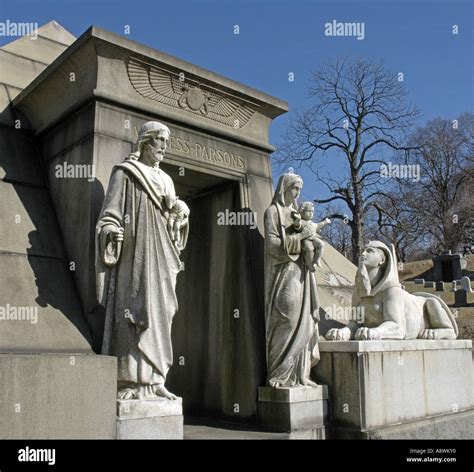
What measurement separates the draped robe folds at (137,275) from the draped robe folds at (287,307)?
1.83 metres

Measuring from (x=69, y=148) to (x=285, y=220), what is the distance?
2.89 metres

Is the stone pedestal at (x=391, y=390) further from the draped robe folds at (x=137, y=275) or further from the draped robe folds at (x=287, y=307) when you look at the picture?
the draped robe folds at (x=137, y=275)

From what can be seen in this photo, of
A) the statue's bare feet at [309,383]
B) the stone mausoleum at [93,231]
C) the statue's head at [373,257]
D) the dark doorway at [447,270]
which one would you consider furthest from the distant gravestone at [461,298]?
the statue's bare feet at [309,383]

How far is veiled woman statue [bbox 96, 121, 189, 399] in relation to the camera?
5.63 meters

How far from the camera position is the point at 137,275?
226 inches

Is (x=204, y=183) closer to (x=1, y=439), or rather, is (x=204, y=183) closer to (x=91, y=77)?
(x=91, y=77)

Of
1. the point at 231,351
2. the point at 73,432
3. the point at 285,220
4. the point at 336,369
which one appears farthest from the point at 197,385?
the point at 73,432

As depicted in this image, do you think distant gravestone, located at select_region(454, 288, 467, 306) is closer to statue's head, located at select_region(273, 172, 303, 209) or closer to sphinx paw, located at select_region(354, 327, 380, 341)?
sphinx paw, located at select_region(354, 327, 380, 341)

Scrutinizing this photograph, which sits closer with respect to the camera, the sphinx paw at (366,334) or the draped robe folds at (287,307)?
the draped robe folds at (287,307)

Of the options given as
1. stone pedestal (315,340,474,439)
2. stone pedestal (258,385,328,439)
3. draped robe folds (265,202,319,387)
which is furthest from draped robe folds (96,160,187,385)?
stone pedestal (315,340,474,439)

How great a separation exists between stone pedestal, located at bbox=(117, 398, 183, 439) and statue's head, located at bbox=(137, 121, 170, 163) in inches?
102

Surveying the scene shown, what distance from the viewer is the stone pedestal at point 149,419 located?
17.8 ft

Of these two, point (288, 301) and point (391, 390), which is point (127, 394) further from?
point (391, 390)

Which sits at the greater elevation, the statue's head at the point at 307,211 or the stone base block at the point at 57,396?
the statue's head at the point at 307,211
